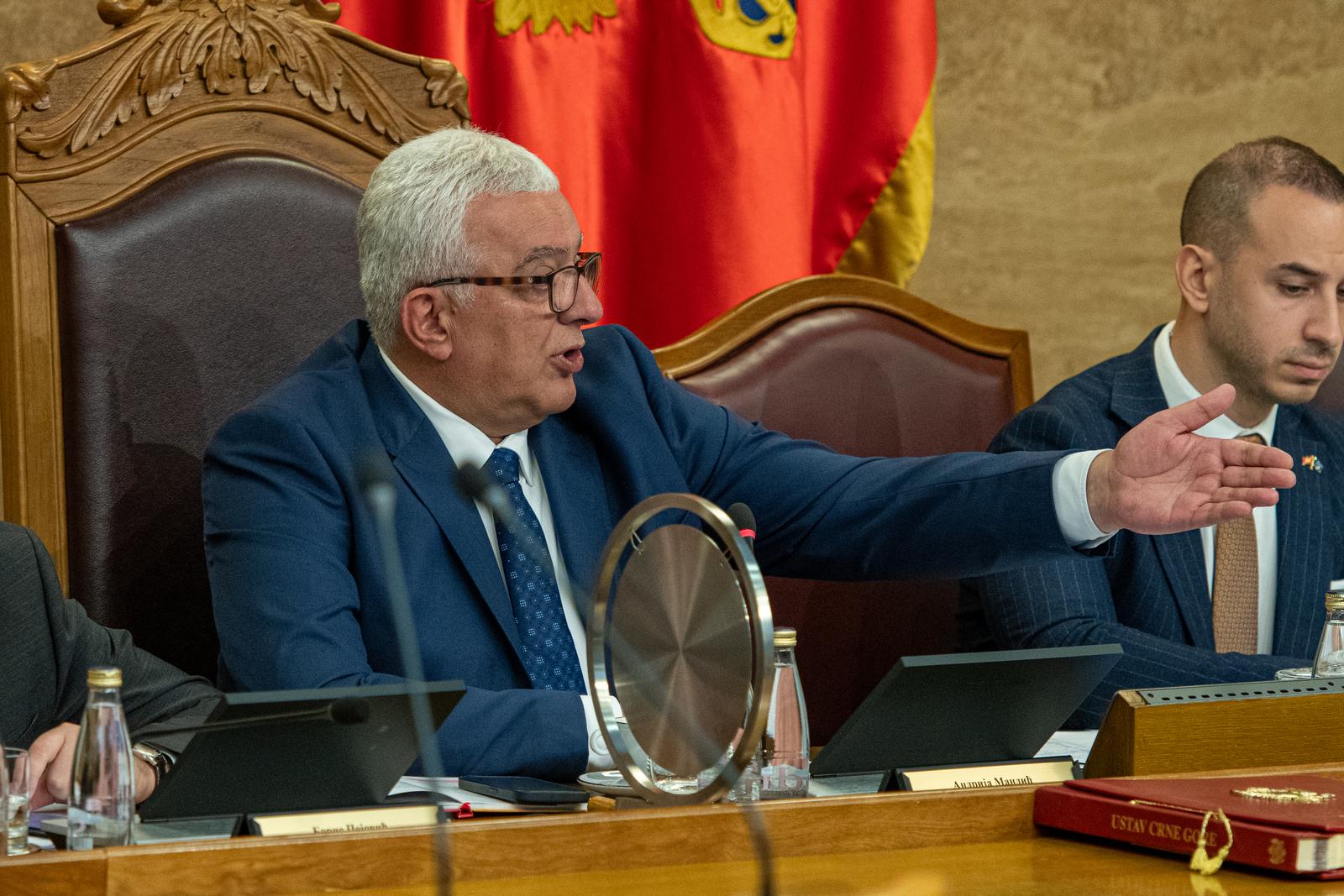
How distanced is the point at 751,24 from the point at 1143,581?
50.3 inches

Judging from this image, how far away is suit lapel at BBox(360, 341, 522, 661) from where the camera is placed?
2.06 meters

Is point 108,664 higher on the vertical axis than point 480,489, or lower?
lower

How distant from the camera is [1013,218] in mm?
3725

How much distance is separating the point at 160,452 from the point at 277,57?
57 centimetres

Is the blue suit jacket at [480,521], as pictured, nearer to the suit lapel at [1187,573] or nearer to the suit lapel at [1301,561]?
the suit lapel at [1187,573]

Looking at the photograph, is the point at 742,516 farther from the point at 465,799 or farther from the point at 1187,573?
the point at 1187,573

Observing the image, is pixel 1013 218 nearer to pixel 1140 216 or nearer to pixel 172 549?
pixel 1140 216

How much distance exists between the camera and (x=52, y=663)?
6.05 feet

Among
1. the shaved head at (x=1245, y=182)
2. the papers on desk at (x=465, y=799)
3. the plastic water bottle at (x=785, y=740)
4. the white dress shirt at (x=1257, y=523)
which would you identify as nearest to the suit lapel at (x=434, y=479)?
the papers on desk at (x=465, y=799)

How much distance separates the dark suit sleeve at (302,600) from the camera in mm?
1745

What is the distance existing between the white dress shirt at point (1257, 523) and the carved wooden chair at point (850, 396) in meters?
0.27

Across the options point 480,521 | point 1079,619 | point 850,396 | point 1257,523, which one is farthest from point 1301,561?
point 480,521

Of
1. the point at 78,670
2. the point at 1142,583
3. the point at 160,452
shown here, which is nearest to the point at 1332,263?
the point at 1142,583

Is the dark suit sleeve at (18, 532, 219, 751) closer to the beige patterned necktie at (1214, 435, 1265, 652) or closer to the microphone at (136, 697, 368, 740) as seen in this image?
the microphone at (136, 697, 368, 740)
